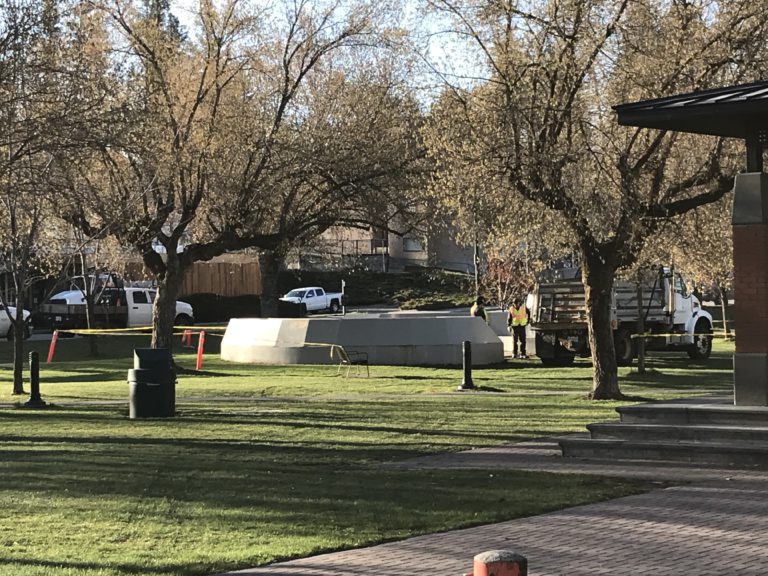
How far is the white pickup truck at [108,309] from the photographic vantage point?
46094 mm

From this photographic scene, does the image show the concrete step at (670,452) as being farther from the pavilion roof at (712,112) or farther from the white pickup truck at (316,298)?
the white pickup truck at (316,298)

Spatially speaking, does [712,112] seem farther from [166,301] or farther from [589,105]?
[166,301]

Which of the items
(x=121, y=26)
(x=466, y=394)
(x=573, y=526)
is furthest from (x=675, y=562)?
(x=121, y=26)

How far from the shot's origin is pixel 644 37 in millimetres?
18922

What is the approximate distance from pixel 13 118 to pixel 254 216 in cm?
1158

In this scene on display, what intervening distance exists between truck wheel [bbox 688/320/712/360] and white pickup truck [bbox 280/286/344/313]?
3001cm

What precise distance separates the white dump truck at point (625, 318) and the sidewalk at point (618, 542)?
19774mm

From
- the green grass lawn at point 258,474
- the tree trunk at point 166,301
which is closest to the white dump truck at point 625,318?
the green grass lawn at point 258,474

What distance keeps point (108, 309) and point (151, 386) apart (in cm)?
2889

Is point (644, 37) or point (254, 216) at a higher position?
point (644, 37)

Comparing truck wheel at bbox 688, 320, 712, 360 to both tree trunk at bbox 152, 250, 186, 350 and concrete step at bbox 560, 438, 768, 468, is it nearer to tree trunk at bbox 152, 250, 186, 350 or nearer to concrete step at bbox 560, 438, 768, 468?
tree trunk at bbox 152, 250, 186, 350

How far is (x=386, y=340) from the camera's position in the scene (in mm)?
31859

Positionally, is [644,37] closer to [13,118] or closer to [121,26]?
[13,118]

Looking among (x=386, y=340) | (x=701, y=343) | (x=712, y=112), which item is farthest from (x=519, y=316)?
(x=712, y=112)
